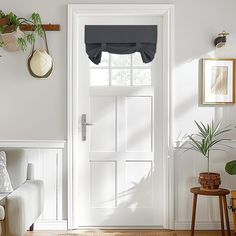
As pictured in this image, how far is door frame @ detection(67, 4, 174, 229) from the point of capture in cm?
408

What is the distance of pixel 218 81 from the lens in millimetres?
4137

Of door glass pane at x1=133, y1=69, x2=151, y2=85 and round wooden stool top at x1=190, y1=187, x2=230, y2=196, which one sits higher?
door glass pane at x1=133, y1=69, x2=151, y2=85

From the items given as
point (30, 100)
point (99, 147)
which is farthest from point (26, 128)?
point (99, 147)

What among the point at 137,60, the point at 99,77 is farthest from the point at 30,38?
the point at 137,60

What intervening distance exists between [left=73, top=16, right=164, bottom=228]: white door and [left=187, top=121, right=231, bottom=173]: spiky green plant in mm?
334

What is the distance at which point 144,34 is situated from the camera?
4176 mm

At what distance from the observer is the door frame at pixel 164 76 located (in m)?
4.08

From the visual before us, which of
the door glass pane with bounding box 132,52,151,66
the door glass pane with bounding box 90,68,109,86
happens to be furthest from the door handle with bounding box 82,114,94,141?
the door glass pane with bounding box 132,52,151,66

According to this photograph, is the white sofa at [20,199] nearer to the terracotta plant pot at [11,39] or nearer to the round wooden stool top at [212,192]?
the terracotta plant pot at [11,39]

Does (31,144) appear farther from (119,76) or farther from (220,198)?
(220,198)

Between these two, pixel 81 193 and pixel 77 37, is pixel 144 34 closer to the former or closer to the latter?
pixel 77 37

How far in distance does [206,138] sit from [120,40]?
3.93 ft

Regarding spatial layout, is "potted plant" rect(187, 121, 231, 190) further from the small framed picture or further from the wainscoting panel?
the wainscoting panel

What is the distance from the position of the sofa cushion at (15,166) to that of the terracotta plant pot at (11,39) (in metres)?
0.93
